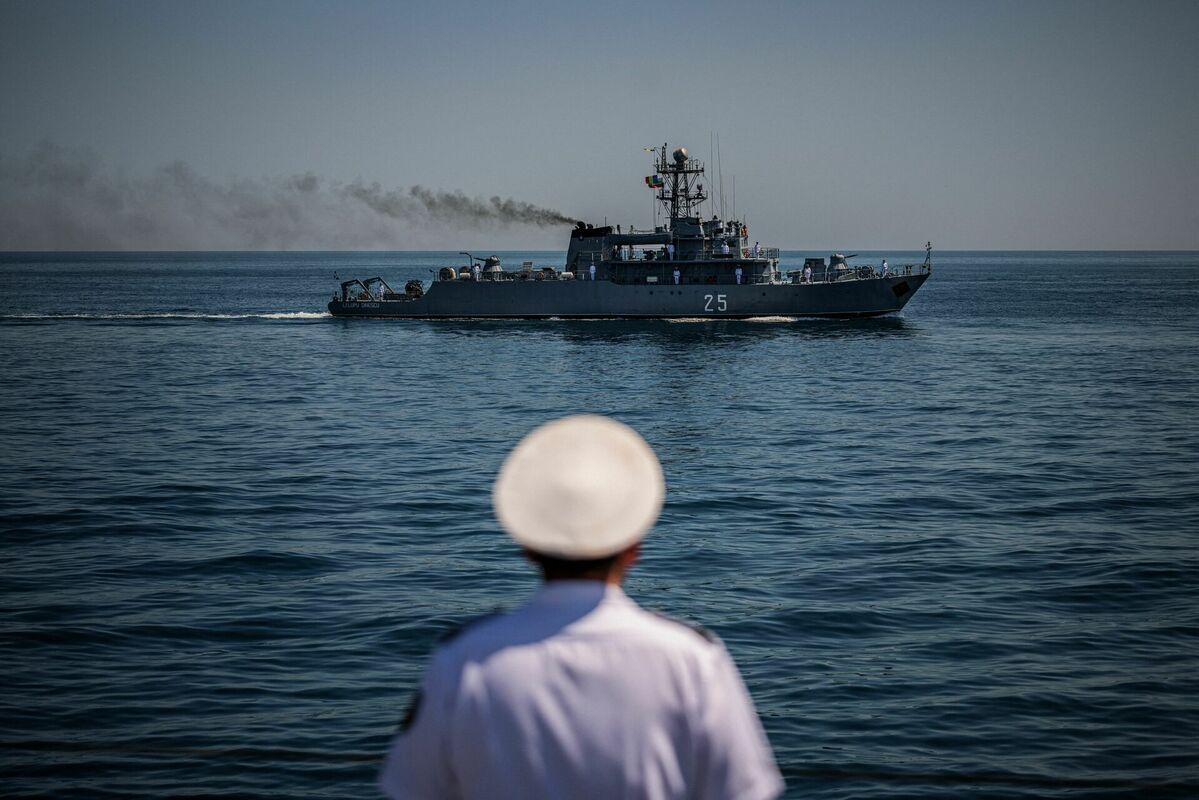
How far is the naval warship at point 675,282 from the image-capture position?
65.9m

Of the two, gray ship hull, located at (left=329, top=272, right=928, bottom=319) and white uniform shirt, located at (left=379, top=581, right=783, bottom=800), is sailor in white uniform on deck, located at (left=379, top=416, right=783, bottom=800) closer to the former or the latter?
white uniform shirt, located at (left=379, top=581, right=783, bottom=800)

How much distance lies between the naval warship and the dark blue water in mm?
24253

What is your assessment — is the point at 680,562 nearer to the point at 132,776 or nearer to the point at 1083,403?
the point at 132,776

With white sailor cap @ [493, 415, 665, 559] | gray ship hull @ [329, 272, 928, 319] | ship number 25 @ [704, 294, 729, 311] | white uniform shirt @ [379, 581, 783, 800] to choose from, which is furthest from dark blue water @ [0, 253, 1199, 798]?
gray ship hull @ [329, 272, 928, 319]

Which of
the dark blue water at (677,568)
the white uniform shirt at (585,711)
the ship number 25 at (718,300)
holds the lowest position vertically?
the dark blue water at (677,568)

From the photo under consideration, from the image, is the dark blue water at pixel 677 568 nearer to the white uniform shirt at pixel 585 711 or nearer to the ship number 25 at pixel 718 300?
the white uniform shirt at pixel 585 711

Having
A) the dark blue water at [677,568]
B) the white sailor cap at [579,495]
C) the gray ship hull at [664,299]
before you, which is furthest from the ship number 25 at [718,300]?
the white sailor cap at [579,495]

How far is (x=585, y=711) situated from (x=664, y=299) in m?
64.9

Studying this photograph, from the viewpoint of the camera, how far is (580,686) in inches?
93.1

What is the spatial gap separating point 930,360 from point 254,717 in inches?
1698

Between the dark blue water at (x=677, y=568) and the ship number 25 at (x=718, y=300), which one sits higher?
the ship number 25 at (x=718, y=300)

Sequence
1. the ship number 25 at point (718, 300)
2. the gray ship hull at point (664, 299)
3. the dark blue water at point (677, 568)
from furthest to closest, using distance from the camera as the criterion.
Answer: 1. the gray ship hull at point (664, 299)
2. the ship number 25 at point (718, 300)
3. the dark blue water at point (677, 568)

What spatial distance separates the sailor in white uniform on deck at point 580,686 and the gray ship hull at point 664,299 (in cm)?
6377

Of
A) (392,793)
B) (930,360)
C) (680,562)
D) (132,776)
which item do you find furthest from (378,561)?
(930,360)
